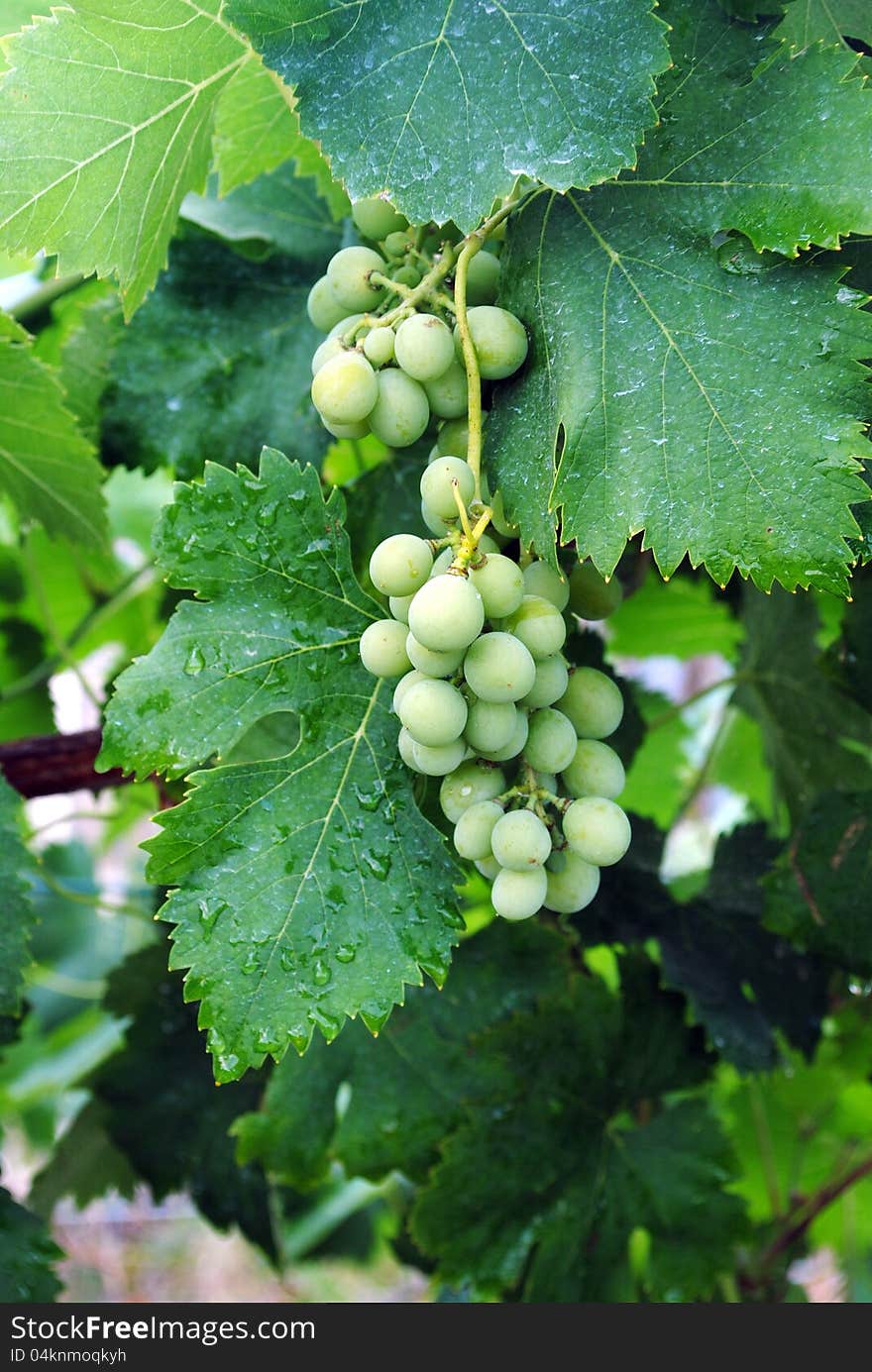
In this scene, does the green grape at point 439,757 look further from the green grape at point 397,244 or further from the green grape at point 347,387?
the green grape at point 397,244

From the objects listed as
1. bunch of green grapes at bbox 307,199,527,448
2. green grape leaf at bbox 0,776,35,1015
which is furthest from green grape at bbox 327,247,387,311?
Result: green grape leaf at bbox 0,776,35,1015

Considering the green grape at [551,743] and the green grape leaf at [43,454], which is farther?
the green grape leaf at [43,454]

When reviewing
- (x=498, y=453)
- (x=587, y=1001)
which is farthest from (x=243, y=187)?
(x=587, y=1001)

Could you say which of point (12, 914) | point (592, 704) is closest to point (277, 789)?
point (592, 704)

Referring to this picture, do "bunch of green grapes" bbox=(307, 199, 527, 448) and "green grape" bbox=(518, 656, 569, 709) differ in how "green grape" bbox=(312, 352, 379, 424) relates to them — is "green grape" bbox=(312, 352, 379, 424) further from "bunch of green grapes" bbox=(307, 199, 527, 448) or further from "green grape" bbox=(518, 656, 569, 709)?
"green grape" bbox=(518, 656, 569, 709)

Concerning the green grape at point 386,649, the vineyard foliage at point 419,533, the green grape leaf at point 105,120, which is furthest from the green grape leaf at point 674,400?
the green grape leaf at point 105,120

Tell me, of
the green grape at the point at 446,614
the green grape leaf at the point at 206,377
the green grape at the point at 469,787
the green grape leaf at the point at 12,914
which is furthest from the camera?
the green grape leaf at the point at 206,377
